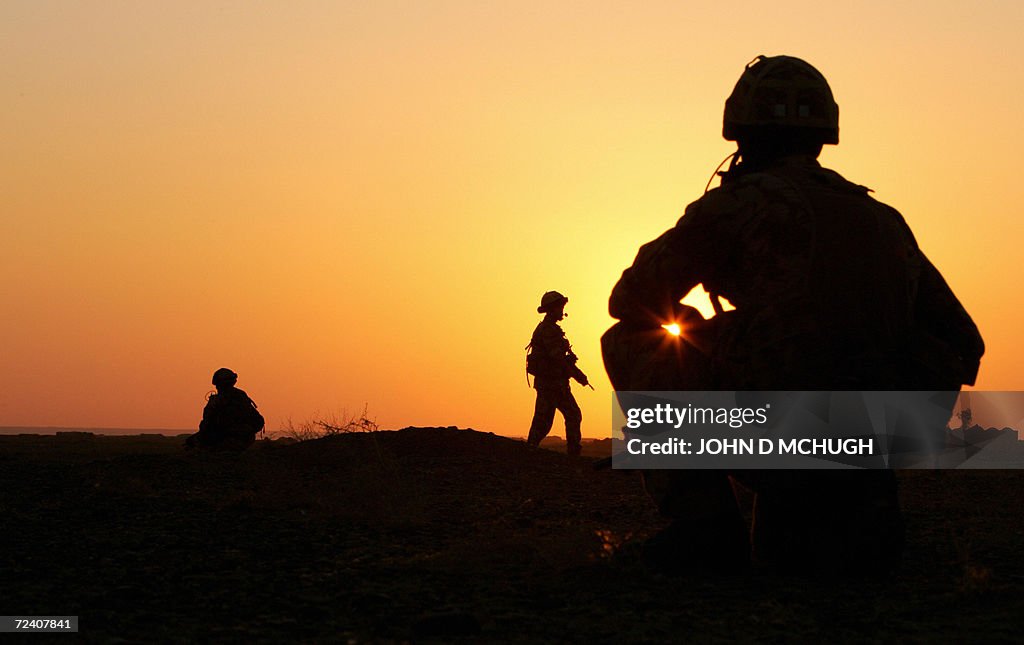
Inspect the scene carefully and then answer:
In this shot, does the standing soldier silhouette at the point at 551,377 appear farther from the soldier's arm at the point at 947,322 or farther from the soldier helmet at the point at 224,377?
the soldier's arm at the point at 947,322

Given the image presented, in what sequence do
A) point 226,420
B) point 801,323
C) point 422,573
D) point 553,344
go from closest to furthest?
1. point 801,323
2. point 422,573
3. point 226,420
4. point 553,344

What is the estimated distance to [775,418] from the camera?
15.7ft

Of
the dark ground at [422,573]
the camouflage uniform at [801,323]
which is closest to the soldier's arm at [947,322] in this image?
the camouflage uniform at [801,323]

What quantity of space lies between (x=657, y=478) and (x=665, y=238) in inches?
39.6

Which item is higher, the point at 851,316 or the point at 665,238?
the point at 665,238

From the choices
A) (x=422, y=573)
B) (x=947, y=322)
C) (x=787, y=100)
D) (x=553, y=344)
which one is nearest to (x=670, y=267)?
(x=787, y=100)

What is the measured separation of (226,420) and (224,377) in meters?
0.68

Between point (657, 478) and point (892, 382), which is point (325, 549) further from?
point (892, 382)

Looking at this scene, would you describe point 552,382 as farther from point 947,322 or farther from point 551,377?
point 947,322

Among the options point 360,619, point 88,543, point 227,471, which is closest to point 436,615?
point 360,619

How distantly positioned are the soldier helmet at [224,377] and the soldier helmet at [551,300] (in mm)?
5463

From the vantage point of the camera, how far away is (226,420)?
51.2 ft

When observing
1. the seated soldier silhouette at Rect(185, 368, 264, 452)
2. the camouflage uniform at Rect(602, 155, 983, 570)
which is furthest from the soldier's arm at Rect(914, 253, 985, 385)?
the seated soldier silhouette at Rect(185, 368, 264, 452)

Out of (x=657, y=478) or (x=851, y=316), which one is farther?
(x=657, y=478)
